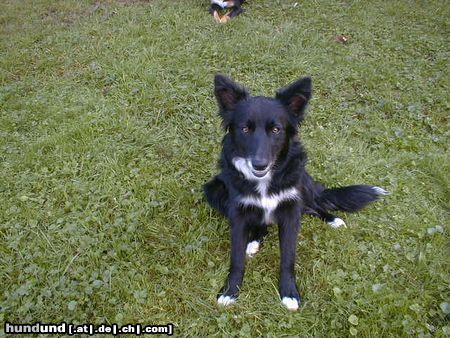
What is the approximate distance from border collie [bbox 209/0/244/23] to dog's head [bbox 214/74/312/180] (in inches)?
146

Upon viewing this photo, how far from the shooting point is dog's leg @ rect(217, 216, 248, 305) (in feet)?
7.85

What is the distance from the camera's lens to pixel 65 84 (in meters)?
4.45

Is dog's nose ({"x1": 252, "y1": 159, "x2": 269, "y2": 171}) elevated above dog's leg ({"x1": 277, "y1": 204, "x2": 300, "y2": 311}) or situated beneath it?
elevated above

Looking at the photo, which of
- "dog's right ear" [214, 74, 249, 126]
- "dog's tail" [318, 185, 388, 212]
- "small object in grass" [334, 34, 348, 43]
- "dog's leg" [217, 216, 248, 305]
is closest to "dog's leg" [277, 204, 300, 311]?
"dog's leg" [217, 216, 248, 305]

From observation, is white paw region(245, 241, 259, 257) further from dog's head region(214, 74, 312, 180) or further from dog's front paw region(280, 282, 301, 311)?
dog's head region(214, 74, 312, 180)

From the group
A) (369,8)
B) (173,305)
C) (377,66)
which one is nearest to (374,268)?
(173,305)

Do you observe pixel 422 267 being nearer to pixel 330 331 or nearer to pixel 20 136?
pixel 330 331

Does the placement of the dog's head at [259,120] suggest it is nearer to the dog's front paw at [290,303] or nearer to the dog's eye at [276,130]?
the dog's eye at [276,130]

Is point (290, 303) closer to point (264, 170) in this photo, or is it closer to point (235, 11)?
point (264, 170)

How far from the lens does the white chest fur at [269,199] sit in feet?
7.91

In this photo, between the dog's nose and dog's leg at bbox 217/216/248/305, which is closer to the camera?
the dog's nose

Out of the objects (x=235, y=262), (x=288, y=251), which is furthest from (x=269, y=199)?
(x=235, y=262)

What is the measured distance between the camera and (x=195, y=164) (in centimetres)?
343

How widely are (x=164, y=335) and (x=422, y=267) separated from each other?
1747mm
